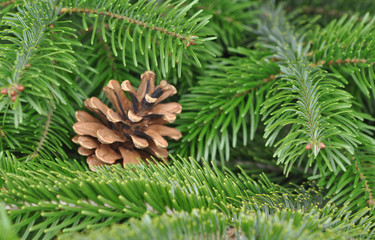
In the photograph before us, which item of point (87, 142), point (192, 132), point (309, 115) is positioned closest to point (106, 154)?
point (87, 142)

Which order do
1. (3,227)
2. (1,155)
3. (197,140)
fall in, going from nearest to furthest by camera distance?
(3,227) < (1,155) < (197,140)

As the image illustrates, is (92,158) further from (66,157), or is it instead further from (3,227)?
(3,227)

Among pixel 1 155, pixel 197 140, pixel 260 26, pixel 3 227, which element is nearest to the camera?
pixel 3 227

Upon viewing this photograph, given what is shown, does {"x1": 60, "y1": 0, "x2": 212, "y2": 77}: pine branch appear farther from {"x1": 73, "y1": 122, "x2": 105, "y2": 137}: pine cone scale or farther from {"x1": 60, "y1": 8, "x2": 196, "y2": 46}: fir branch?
{"x1": 73, "y1": 122, "x2": 105, "y2": 137}: pine cone scale

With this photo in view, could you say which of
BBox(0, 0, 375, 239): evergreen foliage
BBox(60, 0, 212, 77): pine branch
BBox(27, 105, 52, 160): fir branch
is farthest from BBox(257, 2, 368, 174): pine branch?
BBox(27, 105, 52, 160): fir branch

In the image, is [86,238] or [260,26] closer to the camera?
[86,238]

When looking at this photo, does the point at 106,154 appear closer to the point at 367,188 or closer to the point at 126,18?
the point at 126,18

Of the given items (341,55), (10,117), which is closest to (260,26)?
(341,55)
